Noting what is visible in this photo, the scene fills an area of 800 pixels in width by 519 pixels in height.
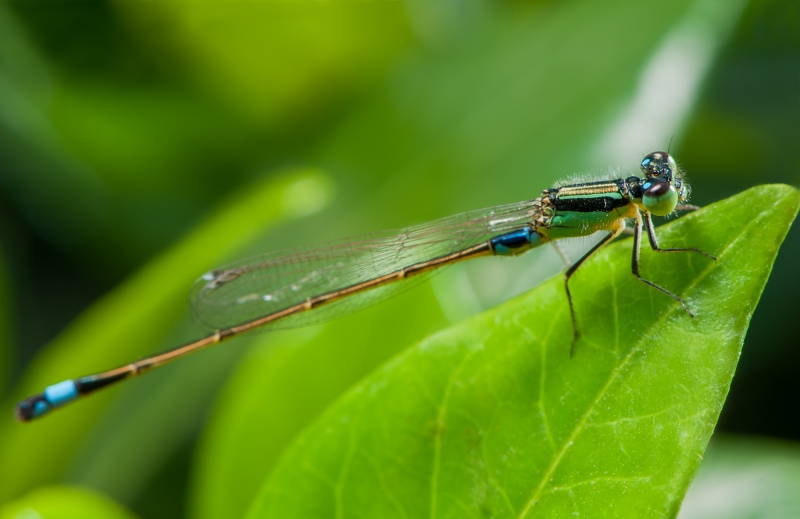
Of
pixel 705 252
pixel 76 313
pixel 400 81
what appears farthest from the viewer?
pixel 76 313

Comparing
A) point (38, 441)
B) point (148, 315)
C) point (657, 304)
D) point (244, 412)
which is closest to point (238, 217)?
point (148, 315)

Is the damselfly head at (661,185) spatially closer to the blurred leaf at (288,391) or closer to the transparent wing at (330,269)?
the transparent wing at (330,269)

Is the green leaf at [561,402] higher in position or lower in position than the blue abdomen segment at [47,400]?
lower

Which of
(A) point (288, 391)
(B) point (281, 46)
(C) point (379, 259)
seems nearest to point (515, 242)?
(C) point (379, 259)

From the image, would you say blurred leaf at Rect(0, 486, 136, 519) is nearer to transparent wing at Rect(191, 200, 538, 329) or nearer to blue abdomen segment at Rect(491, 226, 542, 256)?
transparent wing at Rect(191, 200, 538, 329)

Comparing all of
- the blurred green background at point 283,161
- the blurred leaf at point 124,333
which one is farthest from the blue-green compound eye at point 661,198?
the blurred leaf at point 124,333

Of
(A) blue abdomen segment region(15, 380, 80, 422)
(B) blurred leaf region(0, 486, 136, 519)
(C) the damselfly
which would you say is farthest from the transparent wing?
(B) blurred leaf region(0, 486, 136, 519)

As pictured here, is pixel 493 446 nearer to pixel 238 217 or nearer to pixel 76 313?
pixel 238 217
